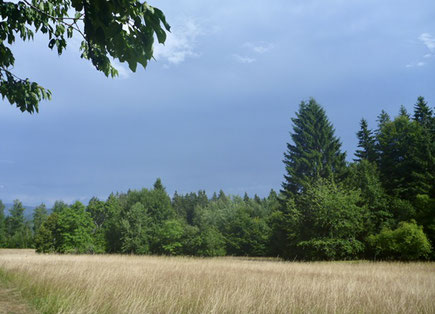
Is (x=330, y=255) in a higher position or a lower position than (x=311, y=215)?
lower

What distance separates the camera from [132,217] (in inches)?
2055

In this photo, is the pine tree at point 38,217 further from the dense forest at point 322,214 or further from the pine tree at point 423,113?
the pine tree at point 423,113

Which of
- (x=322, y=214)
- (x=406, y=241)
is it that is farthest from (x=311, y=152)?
(x=406, y=241)

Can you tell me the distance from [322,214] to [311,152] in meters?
14.4

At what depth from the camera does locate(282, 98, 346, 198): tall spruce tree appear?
135ft

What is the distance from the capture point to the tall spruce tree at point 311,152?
41156mm

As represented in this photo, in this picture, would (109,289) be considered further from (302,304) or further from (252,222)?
(252,222)

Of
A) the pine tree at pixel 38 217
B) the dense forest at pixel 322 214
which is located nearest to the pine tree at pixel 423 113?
the dense forest at pixel 322 214

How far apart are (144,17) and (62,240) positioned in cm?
5703

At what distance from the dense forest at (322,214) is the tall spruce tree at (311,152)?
0.46ft

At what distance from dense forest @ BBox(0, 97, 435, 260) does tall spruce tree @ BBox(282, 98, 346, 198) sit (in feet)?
0.46

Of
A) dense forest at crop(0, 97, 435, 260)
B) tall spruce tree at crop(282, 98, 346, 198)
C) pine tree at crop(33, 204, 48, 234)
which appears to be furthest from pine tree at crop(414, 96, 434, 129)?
Answer: pine tree at crop(33, 204, 48, 234)

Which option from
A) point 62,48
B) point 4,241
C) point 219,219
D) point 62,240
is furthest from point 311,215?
point 4,241

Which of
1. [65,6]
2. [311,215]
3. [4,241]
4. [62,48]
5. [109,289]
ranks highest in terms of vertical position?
[65,6]
